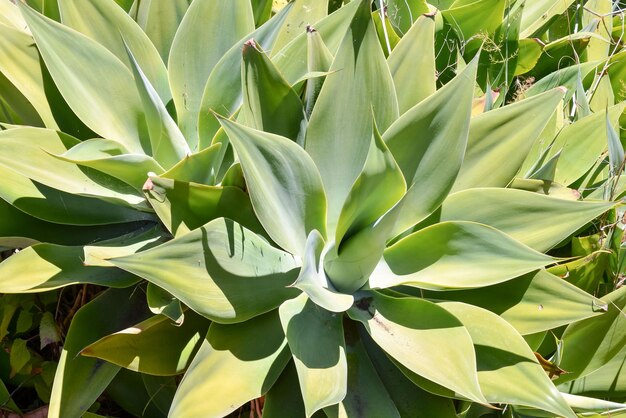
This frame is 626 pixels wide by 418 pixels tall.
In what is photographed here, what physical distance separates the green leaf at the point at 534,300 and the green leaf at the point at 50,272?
0.49 metres

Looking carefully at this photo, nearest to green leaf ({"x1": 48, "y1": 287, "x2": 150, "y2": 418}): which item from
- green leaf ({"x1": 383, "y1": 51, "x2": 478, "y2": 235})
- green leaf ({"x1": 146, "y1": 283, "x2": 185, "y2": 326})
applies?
green leaf ({"x1": 146, "y1": 283, "x2": 185, "y2": 326})

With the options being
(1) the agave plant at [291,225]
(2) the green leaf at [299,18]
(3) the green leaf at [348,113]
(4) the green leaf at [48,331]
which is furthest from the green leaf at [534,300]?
(4) the green leaf at [48,331]

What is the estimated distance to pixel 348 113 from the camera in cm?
108

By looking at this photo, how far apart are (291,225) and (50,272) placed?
1.25 ft

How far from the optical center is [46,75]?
3.91 feet

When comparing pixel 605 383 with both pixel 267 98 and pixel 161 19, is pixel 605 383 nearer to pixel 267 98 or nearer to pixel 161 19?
pixel 267 98

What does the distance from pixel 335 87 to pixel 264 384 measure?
46 cm

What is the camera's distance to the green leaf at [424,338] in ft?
3.00

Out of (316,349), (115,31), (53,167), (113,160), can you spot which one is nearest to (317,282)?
(316,349)

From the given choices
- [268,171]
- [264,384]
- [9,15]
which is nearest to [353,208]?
[268,171]

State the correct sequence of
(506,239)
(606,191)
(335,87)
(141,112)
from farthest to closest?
(606,191) < (141,112) < (335,87) < (506,239)

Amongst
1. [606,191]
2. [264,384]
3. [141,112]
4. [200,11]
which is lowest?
[264,384]

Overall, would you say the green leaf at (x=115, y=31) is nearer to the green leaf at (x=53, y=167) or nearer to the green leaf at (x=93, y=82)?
the green leaf at (x=93, y=82)

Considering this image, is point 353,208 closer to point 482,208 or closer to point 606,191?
point 482,208
